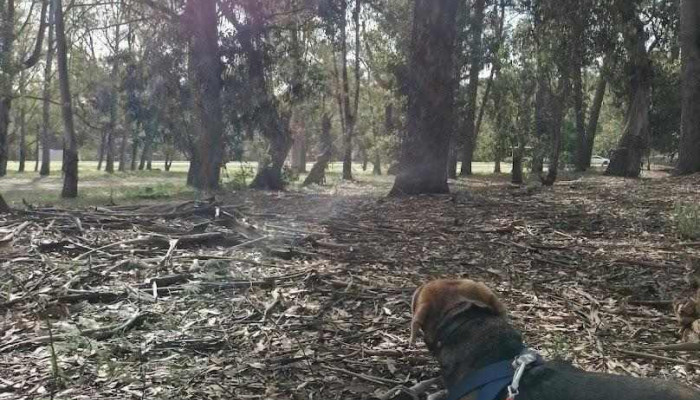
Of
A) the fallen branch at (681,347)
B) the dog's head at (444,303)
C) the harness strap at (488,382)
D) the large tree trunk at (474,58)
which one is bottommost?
the fallen branch at (681,347)

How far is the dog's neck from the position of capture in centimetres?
290

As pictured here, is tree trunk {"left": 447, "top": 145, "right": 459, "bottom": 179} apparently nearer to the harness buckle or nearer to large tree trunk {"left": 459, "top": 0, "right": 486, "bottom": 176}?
large tree trunk {"left": 459, "top": 0, "right": 486, "bottom": 176}

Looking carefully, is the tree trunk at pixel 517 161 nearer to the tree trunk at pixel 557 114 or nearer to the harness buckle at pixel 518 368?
the tree trunk at pixel 557 114

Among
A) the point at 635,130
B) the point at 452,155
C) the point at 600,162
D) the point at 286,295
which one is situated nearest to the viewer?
the point at 286,295

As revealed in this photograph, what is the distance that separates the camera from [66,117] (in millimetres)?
18094

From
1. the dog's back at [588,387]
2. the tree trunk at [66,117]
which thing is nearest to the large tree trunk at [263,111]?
the tree trunk at [66,117]

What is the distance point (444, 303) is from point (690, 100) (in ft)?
53.1

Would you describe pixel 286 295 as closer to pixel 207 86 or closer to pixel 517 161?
pixel 207 86

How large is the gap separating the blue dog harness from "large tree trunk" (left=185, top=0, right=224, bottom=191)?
15.3 meters

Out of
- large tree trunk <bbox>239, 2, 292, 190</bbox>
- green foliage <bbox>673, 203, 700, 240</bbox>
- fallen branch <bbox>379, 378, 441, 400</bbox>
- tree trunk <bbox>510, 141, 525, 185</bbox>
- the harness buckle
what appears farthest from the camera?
tree trunk <bbox>510, 141, 525, 185</bbox>

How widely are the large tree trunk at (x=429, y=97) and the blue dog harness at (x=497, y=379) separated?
977 cm

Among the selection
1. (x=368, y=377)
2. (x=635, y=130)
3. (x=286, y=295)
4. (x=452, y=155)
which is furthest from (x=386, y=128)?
(x=368, y=377)

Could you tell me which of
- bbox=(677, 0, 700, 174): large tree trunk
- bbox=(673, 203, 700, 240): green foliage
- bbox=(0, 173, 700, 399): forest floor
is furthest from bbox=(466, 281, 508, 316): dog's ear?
bbox=(677, 0, 700, 174): large tree trunk

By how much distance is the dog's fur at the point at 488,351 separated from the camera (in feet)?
7.48
